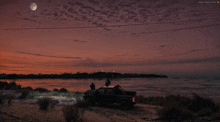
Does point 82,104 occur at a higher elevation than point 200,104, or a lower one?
higher

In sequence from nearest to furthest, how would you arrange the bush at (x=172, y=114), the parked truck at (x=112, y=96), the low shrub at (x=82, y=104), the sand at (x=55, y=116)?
the sand at (x=55, y=116), the bush at (x=172, y=114), the parked truck at (x=112, y=96), the low shrub at (x=82, y=104)

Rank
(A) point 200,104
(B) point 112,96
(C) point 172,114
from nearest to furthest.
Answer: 1. (C) point 172,114
2. (A) point 200,104
3. (B) point 112,96

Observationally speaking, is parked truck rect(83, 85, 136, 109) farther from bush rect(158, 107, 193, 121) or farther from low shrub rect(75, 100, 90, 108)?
bush rect(158, 107, 193, 121)

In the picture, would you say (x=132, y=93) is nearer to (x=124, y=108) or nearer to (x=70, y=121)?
(x=124, y=108)

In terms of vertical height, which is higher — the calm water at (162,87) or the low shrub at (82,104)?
the low shrub at (82,104)

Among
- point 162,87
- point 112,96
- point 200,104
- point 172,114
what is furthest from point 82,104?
point 162,87

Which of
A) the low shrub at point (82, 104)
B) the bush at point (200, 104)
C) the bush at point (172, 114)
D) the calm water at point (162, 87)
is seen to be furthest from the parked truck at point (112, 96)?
the calm water at point (162, 87)

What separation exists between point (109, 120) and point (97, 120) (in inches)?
26.0

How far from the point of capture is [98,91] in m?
13.8

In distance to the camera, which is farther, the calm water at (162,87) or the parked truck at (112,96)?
the calm water at (162,87)

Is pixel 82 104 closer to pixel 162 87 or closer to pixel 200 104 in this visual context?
pixel 200 104

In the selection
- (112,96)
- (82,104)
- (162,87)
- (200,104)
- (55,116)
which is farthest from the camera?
(162,87)

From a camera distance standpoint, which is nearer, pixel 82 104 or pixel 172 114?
pixel 172 114

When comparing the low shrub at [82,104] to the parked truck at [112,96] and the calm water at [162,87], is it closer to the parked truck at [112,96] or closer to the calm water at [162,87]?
the parked truck at [112,96]
